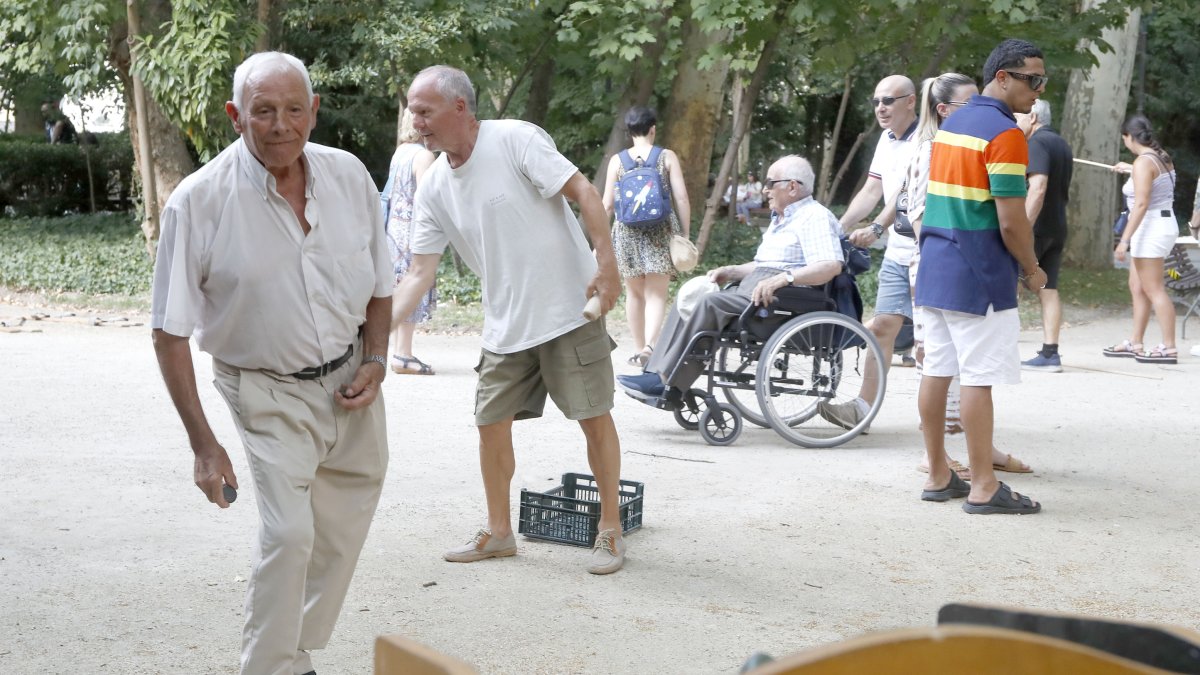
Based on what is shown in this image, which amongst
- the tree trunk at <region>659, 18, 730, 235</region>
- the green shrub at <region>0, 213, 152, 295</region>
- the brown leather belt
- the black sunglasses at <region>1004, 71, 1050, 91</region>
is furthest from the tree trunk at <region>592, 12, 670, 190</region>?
the brown leather belt

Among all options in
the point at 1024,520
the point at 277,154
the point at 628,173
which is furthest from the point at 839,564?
the point at 628,173

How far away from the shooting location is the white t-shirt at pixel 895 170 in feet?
25.2

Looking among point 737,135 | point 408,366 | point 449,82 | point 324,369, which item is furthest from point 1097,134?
point 324,369

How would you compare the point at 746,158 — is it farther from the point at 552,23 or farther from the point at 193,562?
the point at 193,562

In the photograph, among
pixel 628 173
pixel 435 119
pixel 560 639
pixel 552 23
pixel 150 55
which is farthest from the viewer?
pixel 552 23

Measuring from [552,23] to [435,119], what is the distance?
531 inches

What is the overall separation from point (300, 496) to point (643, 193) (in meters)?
6.54

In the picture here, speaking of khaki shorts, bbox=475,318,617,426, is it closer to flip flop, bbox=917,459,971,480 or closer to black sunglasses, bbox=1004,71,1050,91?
black sunglasses, bbox=1004,71,1050,91

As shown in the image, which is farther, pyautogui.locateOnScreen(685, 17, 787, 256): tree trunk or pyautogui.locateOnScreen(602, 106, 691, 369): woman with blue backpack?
pyautogui.locateOnScreen(685, 17, 787, 256): tree trunk

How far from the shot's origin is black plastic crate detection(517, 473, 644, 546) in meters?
5.57

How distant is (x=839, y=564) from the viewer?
17.6ft

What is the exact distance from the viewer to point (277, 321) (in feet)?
11.8

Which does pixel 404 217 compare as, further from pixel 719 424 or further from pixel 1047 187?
pixel 1047 187

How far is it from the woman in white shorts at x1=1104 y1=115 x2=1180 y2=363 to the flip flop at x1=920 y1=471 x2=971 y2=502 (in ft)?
16.8
